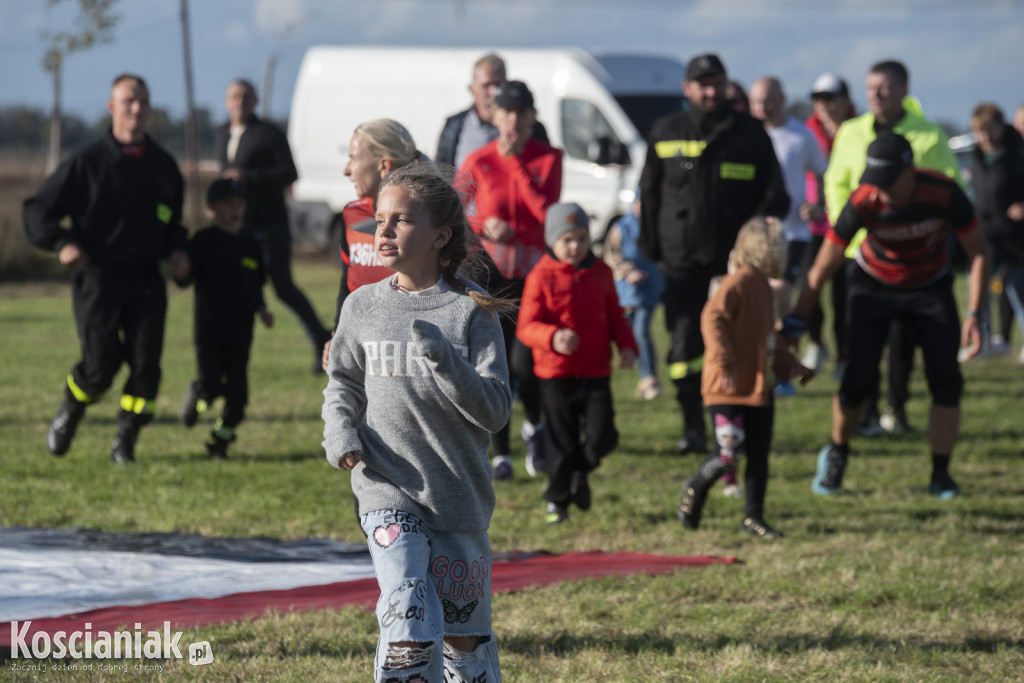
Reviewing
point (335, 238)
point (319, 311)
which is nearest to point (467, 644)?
point (319, 311)

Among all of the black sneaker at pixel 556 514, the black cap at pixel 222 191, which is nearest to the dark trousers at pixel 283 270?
the black cap at pixel 222 191

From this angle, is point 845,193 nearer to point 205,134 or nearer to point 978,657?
point 978,657

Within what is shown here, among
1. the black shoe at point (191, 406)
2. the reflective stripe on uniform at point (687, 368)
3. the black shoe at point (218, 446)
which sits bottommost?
the black shoe at point (218, 446)

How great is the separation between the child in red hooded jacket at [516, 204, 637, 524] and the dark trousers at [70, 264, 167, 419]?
7.96ft

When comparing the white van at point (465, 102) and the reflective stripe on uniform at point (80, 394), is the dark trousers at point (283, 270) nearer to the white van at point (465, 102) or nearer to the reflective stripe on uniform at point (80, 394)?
the reflective stripe on uniform at point (80, 394)

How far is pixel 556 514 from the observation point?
20.2 ft

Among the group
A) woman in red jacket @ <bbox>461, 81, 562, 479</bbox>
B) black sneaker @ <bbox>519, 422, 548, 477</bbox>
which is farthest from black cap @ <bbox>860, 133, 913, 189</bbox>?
black sneaker @ <bbox>519, 422, 548, 477</bbox>

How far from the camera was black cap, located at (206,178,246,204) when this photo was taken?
7.70m

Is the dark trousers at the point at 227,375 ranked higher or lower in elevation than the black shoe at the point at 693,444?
higher

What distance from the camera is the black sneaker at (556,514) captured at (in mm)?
6129

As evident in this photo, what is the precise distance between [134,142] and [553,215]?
2.79 meters

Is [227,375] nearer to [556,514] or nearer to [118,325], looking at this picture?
[118,325]

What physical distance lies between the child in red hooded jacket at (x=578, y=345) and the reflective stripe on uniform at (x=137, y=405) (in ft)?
8.51

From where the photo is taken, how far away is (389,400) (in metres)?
3.23
